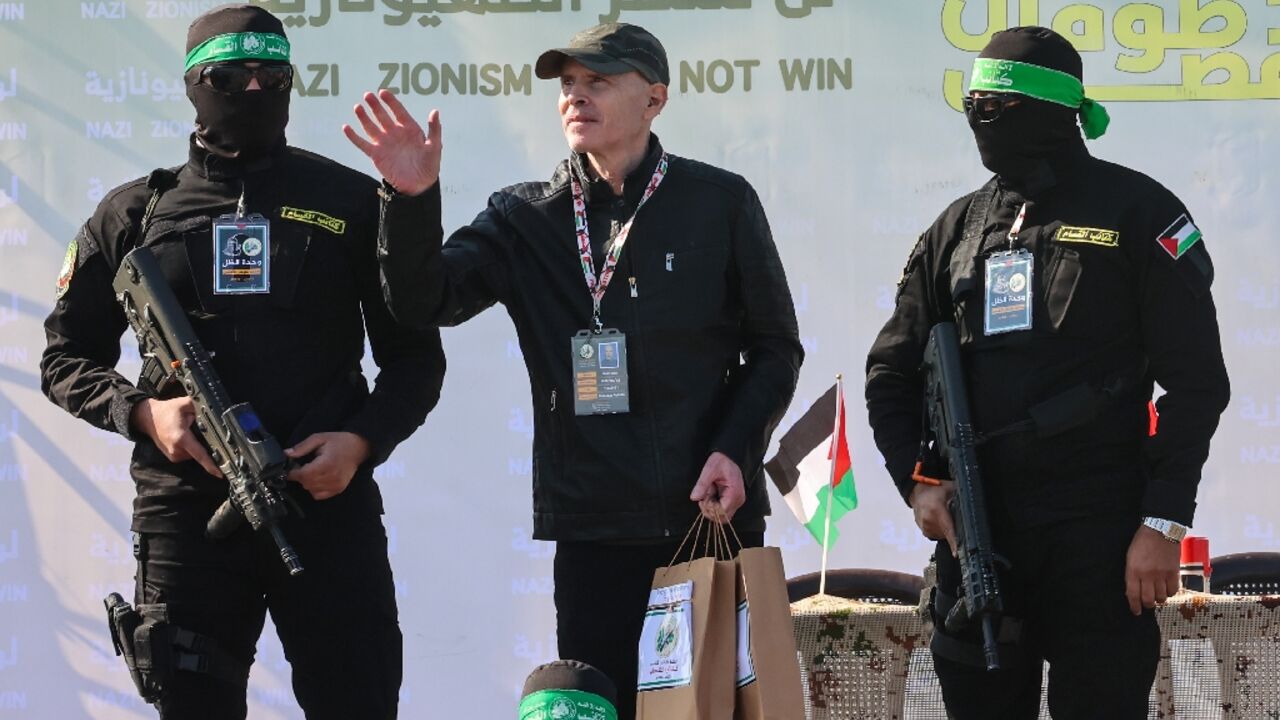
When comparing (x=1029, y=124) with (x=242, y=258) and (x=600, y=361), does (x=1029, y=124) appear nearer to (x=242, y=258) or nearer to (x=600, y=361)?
(x=600, y=361)

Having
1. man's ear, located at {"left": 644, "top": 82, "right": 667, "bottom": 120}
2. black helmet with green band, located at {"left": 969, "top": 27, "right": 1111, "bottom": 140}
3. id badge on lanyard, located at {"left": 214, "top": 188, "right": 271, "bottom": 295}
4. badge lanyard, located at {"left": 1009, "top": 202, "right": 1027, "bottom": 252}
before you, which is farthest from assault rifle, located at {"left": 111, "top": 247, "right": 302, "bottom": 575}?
black helmet with green band, located at {"left": 969, "top": 27, "right": 1111, "bottom": 140}

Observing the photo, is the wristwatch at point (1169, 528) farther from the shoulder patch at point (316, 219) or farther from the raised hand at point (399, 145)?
the shoulder patch at point (316, 219)

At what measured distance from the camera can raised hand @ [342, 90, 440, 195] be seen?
3.59 m

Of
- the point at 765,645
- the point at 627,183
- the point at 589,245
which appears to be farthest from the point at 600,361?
the point at 765,645

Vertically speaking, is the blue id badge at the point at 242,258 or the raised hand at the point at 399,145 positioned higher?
the raised hand at the point at 399,145

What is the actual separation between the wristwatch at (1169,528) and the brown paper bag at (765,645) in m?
0.68

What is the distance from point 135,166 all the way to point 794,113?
6.96ft

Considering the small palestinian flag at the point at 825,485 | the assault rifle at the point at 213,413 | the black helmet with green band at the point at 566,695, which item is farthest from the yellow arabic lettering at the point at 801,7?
the black helmet with green band at the point at 566,695

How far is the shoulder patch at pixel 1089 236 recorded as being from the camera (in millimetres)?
3613

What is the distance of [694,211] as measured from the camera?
3.88m

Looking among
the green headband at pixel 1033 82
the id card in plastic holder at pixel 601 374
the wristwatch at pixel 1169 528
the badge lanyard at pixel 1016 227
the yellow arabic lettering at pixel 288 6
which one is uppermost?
the yellow arabic lettering at pixel 288 6

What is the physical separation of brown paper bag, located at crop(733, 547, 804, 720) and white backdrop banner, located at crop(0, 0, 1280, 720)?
256 cm

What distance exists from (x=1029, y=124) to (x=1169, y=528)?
2.69 feet

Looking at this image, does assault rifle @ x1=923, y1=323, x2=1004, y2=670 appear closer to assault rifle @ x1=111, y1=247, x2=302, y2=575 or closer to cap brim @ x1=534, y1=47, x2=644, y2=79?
cap brim @ x1=534, y1=47, x2=644, y2=79
